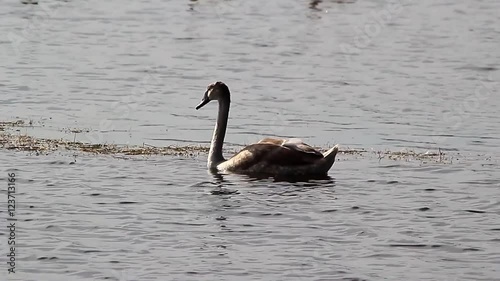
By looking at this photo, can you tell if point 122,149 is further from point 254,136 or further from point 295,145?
point 295,145

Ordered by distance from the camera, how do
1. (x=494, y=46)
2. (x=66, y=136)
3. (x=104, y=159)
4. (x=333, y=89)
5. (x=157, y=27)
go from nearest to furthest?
(x=104, y=159) → (x=66, y=136) → (x=333, y=89) → (x=494, y=46) → (x=157, y=27)

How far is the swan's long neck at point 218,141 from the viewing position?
18344 millimetres

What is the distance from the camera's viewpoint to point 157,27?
36656 millimetres

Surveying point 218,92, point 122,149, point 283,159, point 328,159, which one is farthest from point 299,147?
point 122,149

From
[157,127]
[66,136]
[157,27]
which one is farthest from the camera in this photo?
[157,27]

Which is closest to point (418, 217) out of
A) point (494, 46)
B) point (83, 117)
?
point (83, 117)

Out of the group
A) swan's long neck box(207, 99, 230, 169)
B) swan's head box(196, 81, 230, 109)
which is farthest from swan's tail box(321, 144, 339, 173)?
swan's head box(196, 81, 230, 109)

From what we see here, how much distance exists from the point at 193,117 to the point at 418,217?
818 centimetres

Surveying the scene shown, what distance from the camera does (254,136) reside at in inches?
832

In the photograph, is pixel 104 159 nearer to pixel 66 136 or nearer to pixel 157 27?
pixel 66 136

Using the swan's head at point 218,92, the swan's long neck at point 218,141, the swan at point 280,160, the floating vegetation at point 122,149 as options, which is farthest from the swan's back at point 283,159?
the floating vegetation at point 122,149

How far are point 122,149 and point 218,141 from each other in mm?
1549

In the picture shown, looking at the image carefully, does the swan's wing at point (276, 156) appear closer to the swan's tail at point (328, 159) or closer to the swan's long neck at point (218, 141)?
the swan's tail at point (328, 159)

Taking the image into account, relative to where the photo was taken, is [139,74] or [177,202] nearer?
[177,202]
